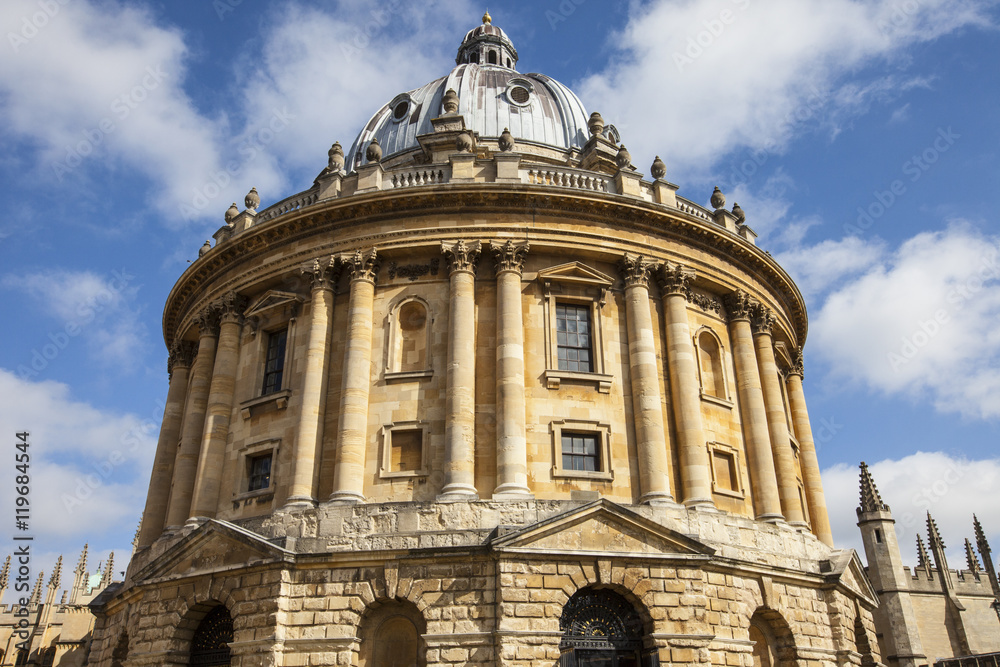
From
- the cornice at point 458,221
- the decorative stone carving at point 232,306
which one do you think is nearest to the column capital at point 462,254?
the cornice at point 458,221

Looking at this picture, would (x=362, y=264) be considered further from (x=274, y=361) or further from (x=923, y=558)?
(x=923, y=558)

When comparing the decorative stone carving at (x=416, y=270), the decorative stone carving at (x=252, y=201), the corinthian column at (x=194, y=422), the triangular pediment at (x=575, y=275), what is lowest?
the corinthian column at (x=194, y=422)

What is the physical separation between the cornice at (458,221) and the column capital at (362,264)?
15.0 inches

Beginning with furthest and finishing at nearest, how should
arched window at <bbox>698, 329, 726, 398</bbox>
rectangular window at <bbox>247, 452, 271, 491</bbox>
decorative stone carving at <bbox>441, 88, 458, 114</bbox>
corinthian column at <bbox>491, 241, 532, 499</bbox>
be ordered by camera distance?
1. decorative stone carving at <bbox>441, 88, 458, 114</bbox>
2. arched window at <bbox>698, 329, 726, 398</bbox>
3. rectangular window at <bbox>247, 452, 271, 491</bbox>
4. corinthian column at <bbox>491, 241, 532, 499</bbox>

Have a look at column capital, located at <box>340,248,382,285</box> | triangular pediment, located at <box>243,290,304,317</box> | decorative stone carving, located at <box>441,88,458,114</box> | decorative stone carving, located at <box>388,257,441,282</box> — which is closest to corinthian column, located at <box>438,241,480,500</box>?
decorative stone carving, located at <box>388,257,441,282</box>

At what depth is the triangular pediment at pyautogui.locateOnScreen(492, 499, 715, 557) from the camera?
64.6 ft

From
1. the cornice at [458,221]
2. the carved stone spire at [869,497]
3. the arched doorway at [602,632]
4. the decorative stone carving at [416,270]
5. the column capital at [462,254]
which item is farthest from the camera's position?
the carved stone spire at [869,497]

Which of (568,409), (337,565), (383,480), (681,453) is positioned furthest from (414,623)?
(681,453)

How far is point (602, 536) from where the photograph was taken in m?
20.2

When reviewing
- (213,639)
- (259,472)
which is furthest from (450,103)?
(213,639)

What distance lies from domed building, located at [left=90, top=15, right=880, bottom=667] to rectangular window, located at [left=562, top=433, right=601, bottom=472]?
10cm

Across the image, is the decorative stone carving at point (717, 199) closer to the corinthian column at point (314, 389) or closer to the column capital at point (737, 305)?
the column capital at point (737, 305)

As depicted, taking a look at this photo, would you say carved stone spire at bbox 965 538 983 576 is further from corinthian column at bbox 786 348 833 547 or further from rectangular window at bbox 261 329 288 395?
rectangular window at bbox 261 329 288 395

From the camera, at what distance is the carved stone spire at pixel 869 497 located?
51.2m
